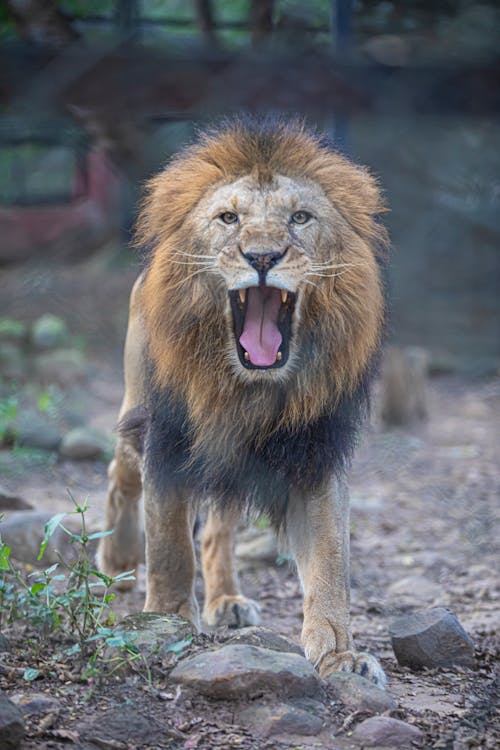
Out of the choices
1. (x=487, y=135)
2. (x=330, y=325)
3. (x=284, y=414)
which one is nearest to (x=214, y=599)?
(x=284, y=414)

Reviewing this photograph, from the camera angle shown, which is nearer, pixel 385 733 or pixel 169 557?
pixel 385 733

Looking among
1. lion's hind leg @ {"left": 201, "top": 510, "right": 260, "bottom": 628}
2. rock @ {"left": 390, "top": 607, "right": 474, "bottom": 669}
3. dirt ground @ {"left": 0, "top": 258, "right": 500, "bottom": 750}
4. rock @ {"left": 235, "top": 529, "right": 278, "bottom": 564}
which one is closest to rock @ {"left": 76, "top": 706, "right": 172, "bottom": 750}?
dirt ground @ {"left": 0, "top": 258, "right": 500, "bottom": 750}

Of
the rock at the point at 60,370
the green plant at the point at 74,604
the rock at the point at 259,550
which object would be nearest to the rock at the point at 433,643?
the green plant at the point at 74,604

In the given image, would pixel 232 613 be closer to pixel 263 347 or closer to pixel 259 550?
pixel 259 550

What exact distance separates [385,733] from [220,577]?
1.46 metres

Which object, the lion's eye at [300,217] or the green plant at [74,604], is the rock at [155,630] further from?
the lion's eye at [300,217]

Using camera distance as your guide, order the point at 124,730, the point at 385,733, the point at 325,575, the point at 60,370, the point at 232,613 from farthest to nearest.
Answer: the point at 60,370 → the point at 232,613 → the point at 325,575 → the point at 385,733 → the point at 124,730

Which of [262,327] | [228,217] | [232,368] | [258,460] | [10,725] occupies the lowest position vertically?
[10,725]

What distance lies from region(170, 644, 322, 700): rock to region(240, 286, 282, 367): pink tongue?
2.34 ft

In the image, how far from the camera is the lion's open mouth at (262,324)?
2609 mm

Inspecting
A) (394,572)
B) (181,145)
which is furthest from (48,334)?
(181,145)

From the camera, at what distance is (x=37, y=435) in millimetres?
5551

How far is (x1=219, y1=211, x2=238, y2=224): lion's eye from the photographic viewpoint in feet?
8.69

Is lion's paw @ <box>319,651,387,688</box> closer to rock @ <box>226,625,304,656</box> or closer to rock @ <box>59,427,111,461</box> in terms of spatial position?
rock @ <box>226,625,304,656</box>
